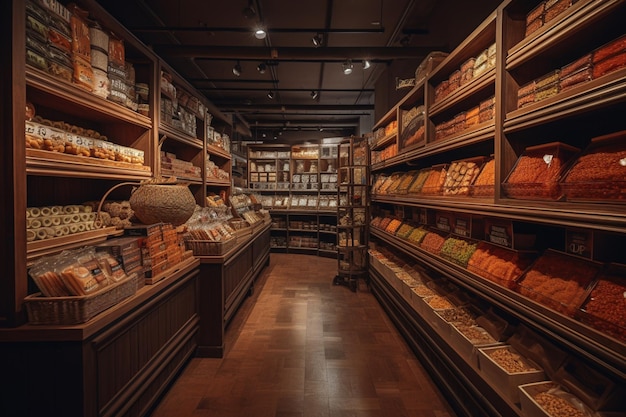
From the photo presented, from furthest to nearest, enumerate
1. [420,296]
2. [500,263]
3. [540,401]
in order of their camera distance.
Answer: [420,296]
[500,263]
[540,401]

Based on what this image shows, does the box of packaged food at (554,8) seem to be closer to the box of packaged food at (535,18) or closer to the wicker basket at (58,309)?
the box of packaged food at (535,18)

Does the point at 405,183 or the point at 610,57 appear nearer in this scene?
the point at 610,57

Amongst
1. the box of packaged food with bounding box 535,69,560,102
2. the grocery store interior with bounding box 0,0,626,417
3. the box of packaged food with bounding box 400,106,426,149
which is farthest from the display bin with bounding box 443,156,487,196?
the box of packaged food with bounding box 535,69,560,102

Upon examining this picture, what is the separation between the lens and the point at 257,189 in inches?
362

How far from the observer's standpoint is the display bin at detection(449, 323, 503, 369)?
1999 mm

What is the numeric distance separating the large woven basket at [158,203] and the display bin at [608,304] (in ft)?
7.81

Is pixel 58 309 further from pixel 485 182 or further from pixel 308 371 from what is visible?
pixel 485 182

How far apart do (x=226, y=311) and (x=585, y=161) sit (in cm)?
312

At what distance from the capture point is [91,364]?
155 centimetres

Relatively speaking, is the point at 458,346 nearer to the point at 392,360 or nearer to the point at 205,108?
the point at 392,360

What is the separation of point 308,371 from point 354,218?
310 centimetres

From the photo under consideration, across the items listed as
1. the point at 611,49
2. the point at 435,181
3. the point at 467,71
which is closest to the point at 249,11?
the point at 467,71

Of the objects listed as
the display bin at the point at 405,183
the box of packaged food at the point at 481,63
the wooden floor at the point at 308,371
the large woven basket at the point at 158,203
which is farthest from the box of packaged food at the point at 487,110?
the large woven basket at the point at 158,203

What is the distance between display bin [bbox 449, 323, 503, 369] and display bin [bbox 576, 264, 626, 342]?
767 mm
